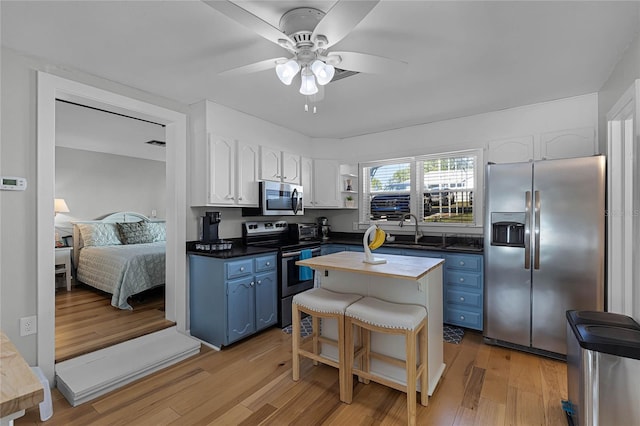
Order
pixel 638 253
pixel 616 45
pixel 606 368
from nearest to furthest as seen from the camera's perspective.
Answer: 1. pixel 606 368
2. pixel 638 253
3. pixel 616 45

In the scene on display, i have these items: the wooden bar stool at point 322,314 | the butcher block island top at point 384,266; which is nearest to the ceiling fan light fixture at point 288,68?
the butcher block island top at point 384,266

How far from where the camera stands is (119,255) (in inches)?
164

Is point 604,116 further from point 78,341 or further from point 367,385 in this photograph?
point 78,341

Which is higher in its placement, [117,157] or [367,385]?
[117,157]

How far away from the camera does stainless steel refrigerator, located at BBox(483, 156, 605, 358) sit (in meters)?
2.51

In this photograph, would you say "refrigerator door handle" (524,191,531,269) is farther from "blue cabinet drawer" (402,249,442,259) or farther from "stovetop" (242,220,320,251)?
"stovetop" (242,220,320,251)

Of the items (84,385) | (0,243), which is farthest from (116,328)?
(0,243)

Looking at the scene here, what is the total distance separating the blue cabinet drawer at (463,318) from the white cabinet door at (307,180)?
2.33 meters

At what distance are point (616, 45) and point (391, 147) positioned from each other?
7.97ft

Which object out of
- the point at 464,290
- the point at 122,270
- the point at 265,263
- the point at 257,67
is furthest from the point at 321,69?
the point at 122,270

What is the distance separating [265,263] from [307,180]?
5.48 feet

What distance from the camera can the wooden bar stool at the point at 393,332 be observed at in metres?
1.87

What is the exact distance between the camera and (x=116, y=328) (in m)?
3.17

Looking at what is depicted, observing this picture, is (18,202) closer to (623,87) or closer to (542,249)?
(542,249)
